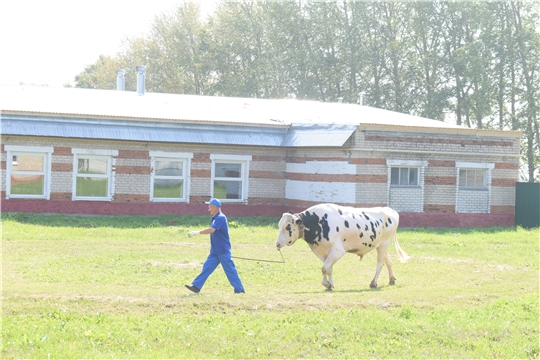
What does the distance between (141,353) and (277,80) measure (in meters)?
46.5

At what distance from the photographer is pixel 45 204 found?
89.1ft

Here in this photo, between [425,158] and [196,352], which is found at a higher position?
[425,158]

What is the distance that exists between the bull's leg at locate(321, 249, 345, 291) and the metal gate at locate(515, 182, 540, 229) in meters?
16.8

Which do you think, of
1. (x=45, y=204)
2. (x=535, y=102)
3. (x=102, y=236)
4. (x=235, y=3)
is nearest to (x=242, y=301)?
(x=102, y=236)

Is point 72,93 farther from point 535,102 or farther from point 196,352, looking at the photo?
point 535,102

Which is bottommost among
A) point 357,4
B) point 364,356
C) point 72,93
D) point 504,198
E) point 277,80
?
point 364,356

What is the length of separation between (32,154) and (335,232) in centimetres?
1525

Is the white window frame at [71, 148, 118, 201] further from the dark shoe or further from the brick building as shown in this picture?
the dark shoe

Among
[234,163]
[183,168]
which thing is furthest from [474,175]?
[183,168]

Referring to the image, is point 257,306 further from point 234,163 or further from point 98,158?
point 234,163

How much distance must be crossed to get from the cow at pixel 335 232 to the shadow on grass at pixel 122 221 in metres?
11.2

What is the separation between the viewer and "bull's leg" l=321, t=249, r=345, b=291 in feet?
49.4

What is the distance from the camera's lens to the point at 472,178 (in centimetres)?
2947

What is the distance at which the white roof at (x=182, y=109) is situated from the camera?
2838 centimetres
